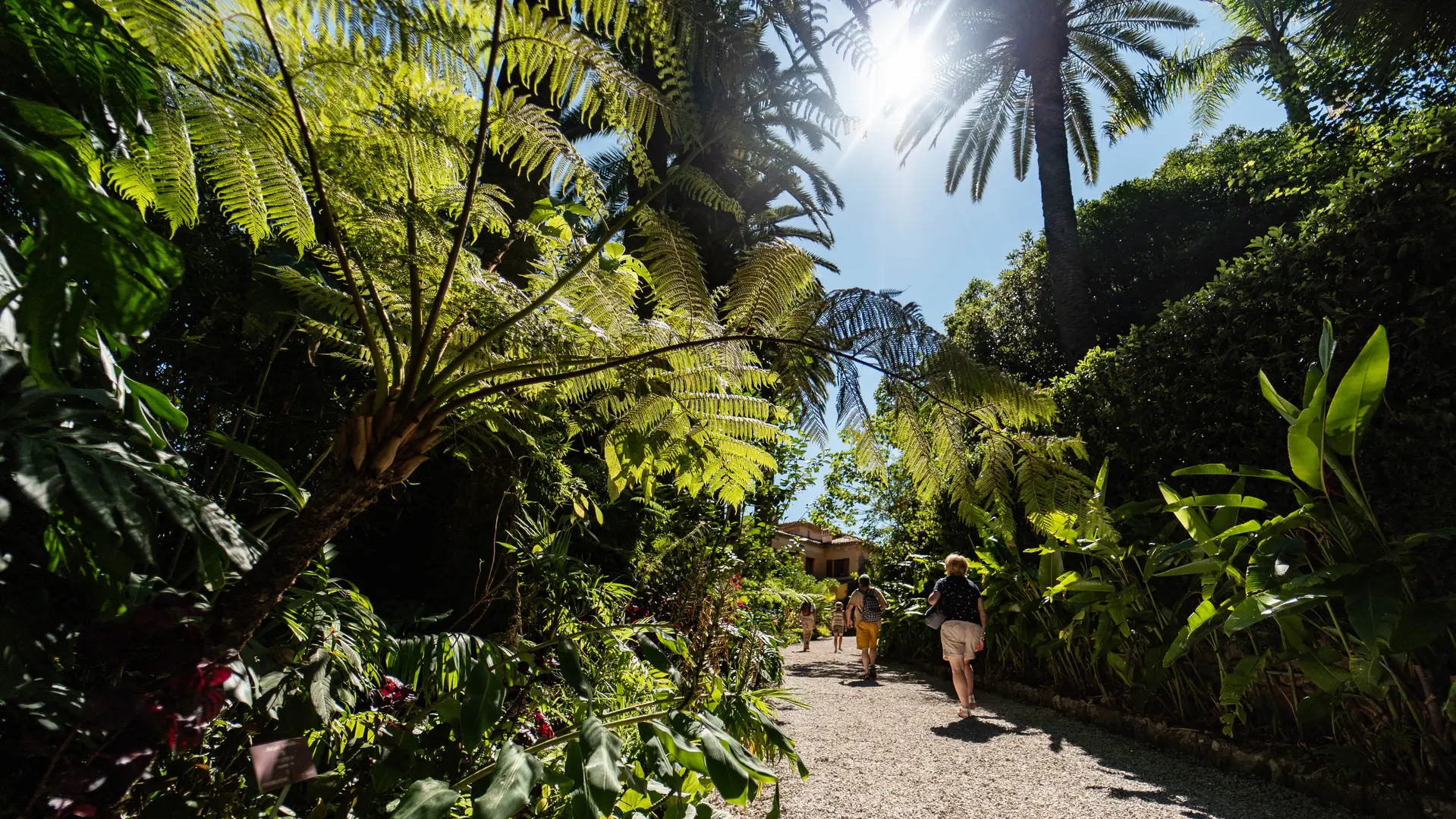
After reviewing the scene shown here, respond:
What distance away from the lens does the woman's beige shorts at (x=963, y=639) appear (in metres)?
5.39

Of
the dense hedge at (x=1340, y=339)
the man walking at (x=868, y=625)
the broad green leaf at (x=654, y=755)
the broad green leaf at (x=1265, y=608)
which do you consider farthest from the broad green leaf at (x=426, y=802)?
the man walking at (x=868, y=625)

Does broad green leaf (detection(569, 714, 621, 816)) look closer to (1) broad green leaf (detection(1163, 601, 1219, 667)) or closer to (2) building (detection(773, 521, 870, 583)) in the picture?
(1) broad green leaf (detection(1163, 601, 1219, 667))

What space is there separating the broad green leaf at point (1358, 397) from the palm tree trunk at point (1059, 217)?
7.03 meters

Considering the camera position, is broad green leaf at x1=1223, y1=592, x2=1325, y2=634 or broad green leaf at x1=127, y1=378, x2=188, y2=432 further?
broad green leaf at x1=1223, y1=592, x2=1325, y2=634

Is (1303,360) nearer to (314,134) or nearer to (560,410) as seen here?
(560,410)

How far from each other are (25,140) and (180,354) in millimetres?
2134

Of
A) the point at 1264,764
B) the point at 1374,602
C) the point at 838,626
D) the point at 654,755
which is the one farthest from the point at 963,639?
the point at 838,626

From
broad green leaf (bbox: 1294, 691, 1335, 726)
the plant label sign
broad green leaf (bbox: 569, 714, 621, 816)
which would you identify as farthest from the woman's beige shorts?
the plant label sign

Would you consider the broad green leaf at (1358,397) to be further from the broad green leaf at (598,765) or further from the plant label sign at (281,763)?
the plant label sign at (281,763)

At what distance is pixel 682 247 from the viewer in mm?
2186

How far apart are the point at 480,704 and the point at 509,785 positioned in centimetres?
21

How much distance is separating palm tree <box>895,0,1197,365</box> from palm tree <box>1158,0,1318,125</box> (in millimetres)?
1068

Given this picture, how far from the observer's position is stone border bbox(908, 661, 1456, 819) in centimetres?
279

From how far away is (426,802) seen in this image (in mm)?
1232
